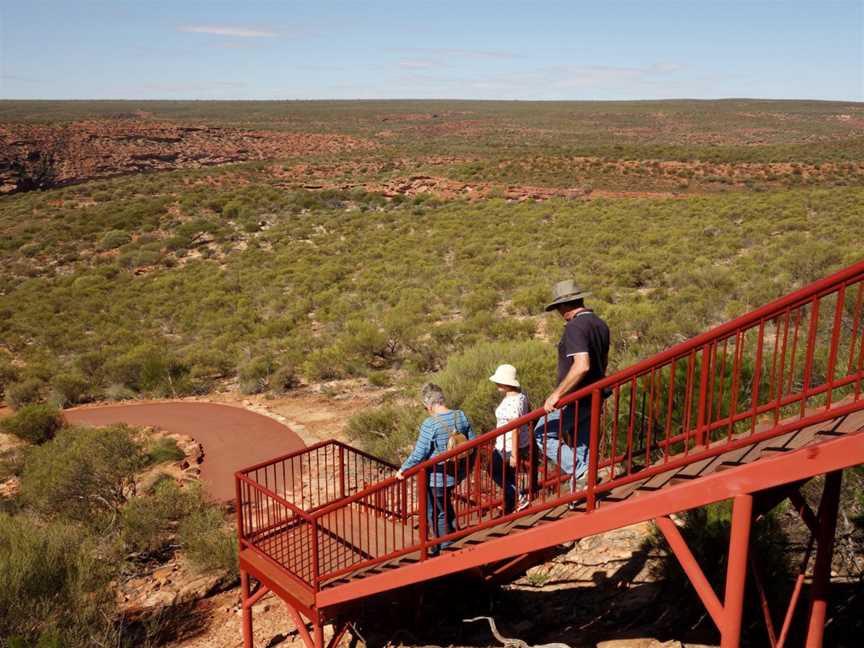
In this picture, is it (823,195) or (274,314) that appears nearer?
(274,314)

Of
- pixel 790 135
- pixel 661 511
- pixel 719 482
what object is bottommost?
pixel 661 511

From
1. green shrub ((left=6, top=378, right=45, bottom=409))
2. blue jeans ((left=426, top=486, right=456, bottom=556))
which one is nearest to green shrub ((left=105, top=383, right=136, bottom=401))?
green shrub ((left=6, top=378, right=45, bottom=409))

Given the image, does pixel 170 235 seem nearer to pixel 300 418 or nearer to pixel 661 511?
pixel 300 418

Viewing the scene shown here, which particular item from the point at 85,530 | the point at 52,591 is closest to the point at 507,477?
the point at 52,591

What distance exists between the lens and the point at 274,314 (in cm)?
2136

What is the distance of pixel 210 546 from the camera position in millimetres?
7684

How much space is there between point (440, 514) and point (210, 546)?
364 centimetres

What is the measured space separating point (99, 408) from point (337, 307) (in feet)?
23.9

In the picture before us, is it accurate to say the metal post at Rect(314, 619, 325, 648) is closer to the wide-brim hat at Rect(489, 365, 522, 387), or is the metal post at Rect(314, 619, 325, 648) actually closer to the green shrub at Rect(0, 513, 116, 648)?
the green shrub at Rect(0, 513, 116, 648)

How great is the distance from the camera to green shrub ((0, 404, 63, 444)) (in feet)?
40.3

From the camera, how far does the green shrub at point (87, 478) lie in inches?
361

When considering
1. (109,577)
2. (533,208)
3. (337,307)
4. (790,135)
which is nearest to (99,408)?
(337,307)

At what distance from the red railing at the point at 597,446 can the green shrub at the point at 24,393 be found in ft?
29.3

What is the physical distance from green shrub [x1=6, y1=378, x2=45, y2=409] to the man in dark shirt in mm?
13653
